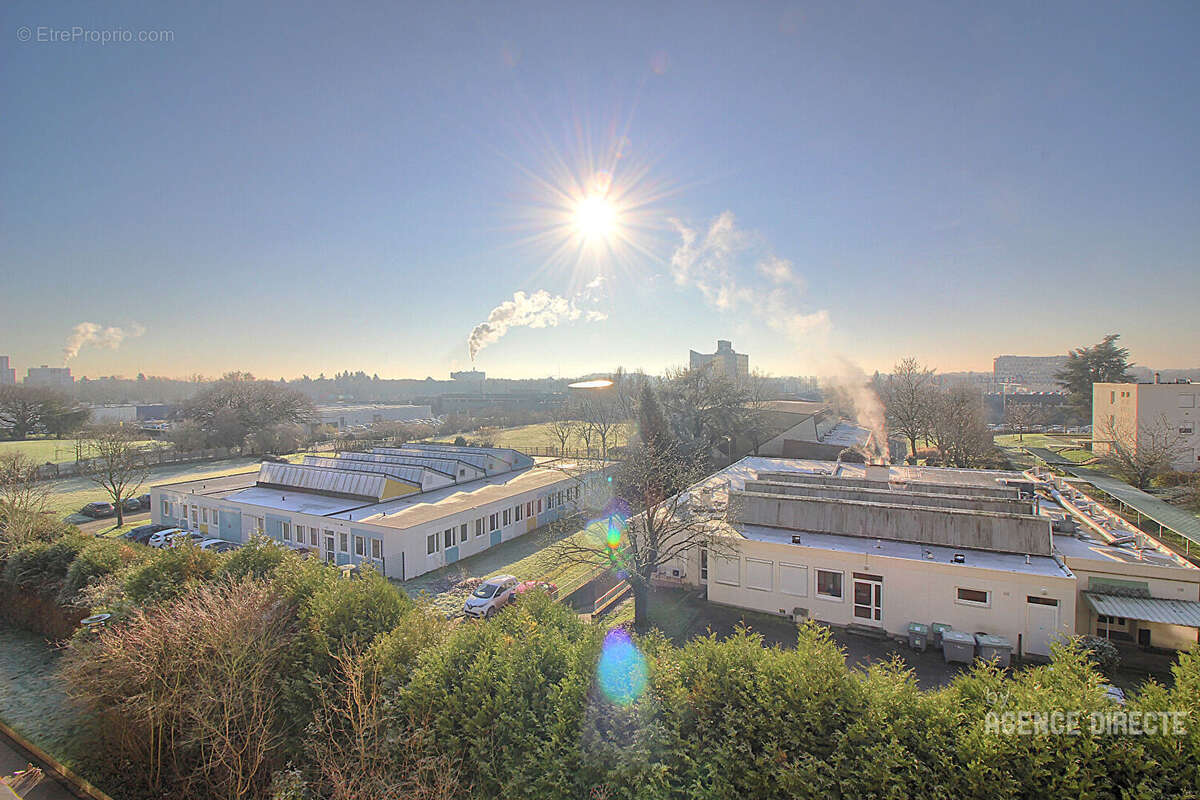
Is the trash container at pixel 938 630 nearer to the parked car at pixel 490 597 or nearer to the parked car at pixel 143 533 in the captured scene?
the parked car at pixel 490 597

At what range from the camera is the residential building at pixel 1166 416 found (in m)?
29.0

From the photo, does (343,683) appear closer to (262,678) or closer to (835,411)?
(262,678)

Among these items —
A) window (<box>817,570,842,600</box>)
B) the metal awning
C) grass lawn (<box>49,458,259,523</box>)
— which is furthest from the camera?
grass lawn (<box>49,458,259,523</box>)

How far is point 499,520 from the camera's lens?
2075 cm

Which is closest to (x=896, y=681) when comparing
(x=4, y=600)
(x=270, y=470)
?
(x=4, y=600)

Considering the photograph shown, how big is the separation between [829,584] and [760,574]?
1.68 meters

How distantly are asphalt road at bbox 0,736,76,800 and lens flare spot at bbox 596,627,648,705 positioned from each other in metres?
9.50

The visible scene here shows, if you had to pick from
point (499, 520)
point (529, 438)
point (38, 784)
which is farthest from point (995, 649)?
point (529, 438)

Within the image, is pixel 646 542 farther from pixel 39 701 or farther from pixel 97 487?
pixel 97 487

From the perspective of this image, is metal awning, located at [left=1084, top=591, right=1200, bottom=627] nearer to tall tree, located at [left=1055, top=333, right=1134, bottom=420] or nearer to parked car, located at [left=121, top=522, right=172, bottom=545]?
parked car, located at [left=121, top=522, right=172, bottom=545]

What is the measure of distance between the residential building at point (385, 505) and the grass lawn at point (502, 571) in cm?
45

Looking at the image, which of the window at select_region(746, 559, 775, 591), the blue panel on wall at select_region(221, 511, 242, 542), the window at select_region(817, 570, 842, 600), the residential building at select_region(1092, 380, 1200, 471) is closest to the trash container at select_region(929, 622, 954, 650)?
the window at select_region(817, 570, 842, 600)

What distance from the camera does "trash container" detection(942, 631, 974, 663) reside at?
11000 mm

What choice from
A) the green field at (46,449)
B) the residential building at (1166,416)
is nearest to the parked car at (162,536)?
the green field at (46,449)
